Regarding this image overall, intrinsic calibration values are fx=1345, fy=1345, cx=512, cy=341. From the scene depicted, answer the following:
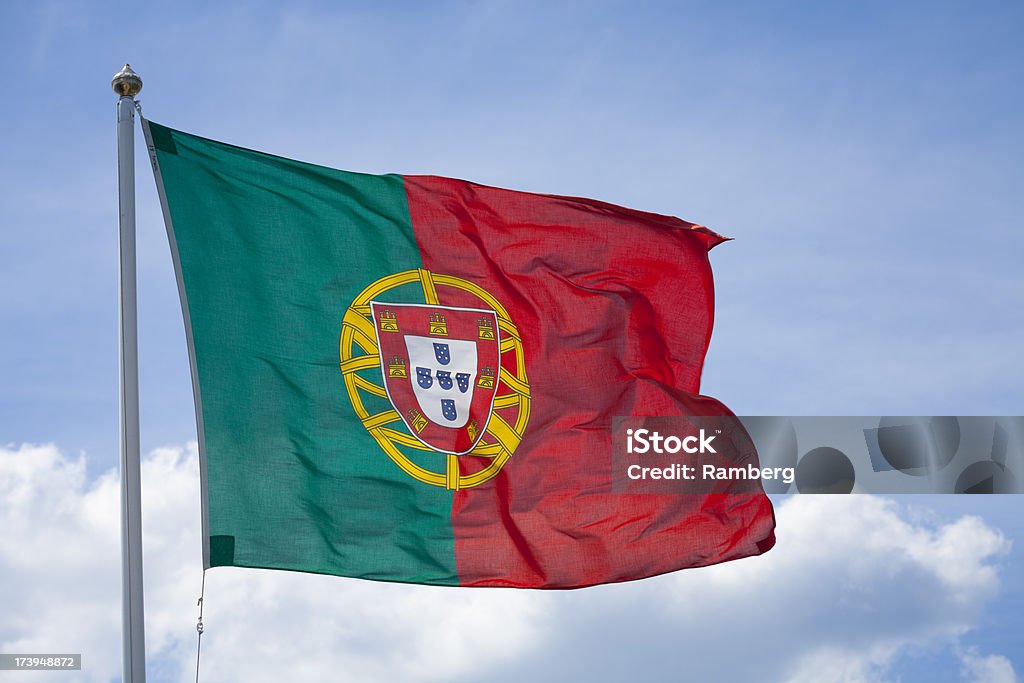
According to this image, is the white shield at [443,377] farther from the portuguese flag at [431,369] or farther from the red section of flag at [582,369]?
the red section of flag at [582,369]

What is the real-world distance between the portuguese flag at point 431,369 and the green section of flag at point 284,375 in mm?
22

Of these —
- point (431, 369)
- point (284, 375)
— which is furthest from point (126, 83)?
point (431, 369)

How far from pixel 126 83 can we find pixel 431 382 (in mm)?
4522

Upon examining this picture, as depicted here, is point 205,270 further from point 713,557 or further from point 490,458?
point 713,557

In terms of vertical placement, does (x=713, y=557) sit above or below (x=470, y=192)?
below

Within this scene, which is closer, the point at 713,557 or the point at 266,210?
the point at 266,210

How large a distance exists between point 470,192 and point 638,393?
3.18m

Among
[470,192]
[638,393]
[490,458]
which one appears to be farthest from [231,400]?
[638,393]

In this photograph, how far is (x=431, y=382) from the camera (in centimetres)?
1503

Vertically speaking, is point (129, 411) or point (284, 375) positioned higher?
point (284, 375)

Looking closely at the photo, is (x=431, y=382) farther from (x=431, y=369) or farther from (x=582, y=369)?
(x=582, y=369)

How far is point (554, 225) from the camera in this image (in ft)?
54.1

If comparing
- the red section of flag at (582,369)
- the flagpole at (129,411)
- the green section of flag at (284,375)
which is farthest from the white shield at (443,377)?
the flagpole at (129,411)

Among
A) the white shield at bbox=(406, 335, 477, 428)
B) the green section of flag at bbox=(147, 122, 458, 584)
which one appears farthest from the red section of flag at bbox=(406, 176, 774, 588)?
the green section of flag at bbox=(147, 122, 458, 584)
